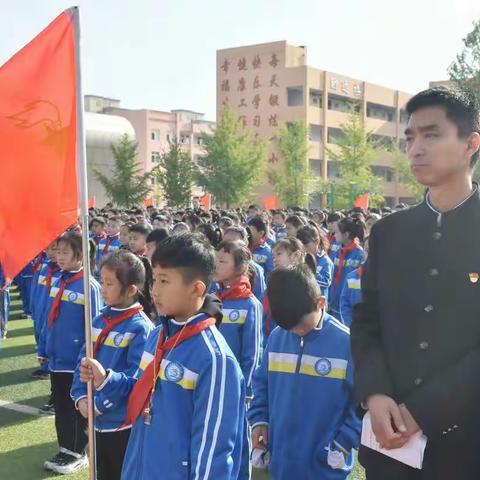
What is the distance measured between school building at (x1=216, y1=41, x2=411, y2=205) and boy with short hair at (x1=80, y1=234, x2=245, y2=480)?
4497 centimetres

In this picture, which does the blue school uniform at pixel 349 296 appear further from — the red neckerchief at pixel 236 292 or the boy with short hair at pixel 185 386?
the boy with short hair at pixel 185 386

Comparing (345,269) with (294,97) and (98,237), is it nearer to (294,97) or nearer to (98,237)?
(98,237)

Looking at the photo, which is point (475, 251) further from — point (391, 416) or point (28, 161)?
point (28, 161)

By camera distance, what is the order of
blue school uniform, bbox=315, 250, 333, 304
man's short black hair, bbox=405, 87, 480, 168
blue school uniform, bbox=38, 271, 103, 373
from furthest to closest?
blue school uniform, bbox=315, 250, 333, 304
blue school uniform, bbox=38, 271, 103, 373
man's short black hair, bbox=405, 87, 480, 168

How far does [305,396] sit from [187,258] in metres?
0.92

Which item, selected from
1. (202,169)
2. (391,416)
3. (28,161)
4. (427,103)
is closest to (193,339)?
(391,416)

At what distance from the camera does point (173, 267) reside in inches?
103

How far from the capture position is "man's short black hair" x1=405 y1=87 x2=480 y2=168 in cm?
205

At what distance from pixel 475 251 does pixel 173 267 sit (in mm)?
1215

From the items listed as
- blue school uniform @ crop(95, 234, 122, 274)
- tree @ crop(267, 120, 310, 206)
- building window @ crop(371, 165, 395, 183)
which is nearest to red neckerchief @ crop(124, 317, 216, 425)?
blue school uniform @ crop(95, 234, 122, 274)

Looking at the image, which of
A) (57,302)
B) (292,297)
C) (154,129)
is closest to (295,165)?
(154,129)

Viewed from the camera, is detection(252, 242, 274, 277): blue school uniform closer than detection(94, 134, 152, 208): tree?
Yes

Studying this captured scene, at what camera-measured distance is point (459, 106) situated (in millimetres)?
2053

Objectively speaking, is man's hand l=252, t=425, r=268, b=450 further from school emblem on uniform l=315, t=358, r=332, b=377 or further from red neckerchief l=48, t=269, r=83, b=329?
red neckerchief l=48, t=269, r=83, b=329
